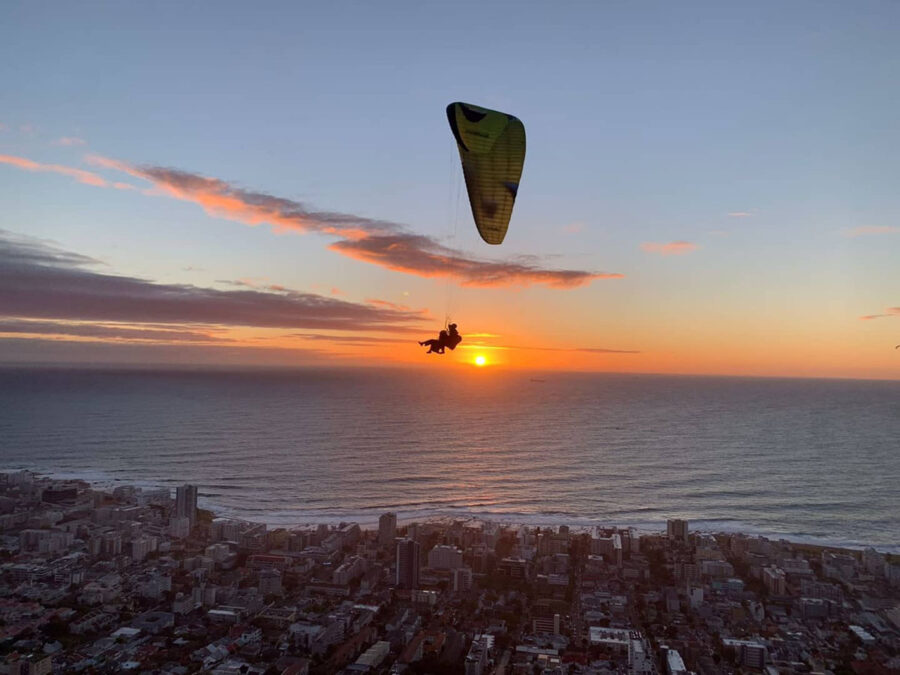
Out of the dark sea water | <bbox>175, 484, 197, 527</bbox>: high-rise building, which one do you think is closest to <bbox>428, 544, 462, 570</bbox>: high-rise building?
the dark sea water

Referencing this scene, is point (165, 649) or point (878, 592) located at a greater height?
point (878, 592)

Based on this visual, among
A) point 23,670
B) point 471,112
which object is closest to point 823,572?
point 471,112

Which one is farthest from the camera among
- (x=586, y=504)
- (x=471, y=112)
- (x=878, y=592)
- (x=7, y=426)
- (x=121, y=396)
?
(x=121, y=396)

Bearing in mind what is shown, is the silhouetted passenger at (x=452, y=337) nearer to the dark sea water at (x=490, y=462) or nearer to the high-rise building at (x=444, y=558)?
the high-rise building at (x=444, y=558)

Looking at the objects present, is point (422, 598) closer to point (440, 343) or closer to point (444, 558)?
point (444, 558)

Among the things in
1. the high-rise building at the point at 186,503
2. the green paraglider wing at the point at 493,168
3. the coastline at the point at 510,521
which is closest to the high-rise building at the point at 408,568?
the coastline at the point at 510,521

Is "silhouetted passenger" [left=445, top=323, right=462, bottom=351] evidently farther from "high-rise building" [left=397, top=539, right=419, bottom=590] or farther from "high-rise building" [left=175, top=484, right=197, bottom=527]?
"high-rise building" [left=175, top=484, right=197, bottom=527]

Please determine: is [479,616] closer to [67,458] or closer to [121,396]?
[67,458]

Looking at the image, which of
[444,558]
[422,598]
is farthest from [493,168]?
[444,558]
